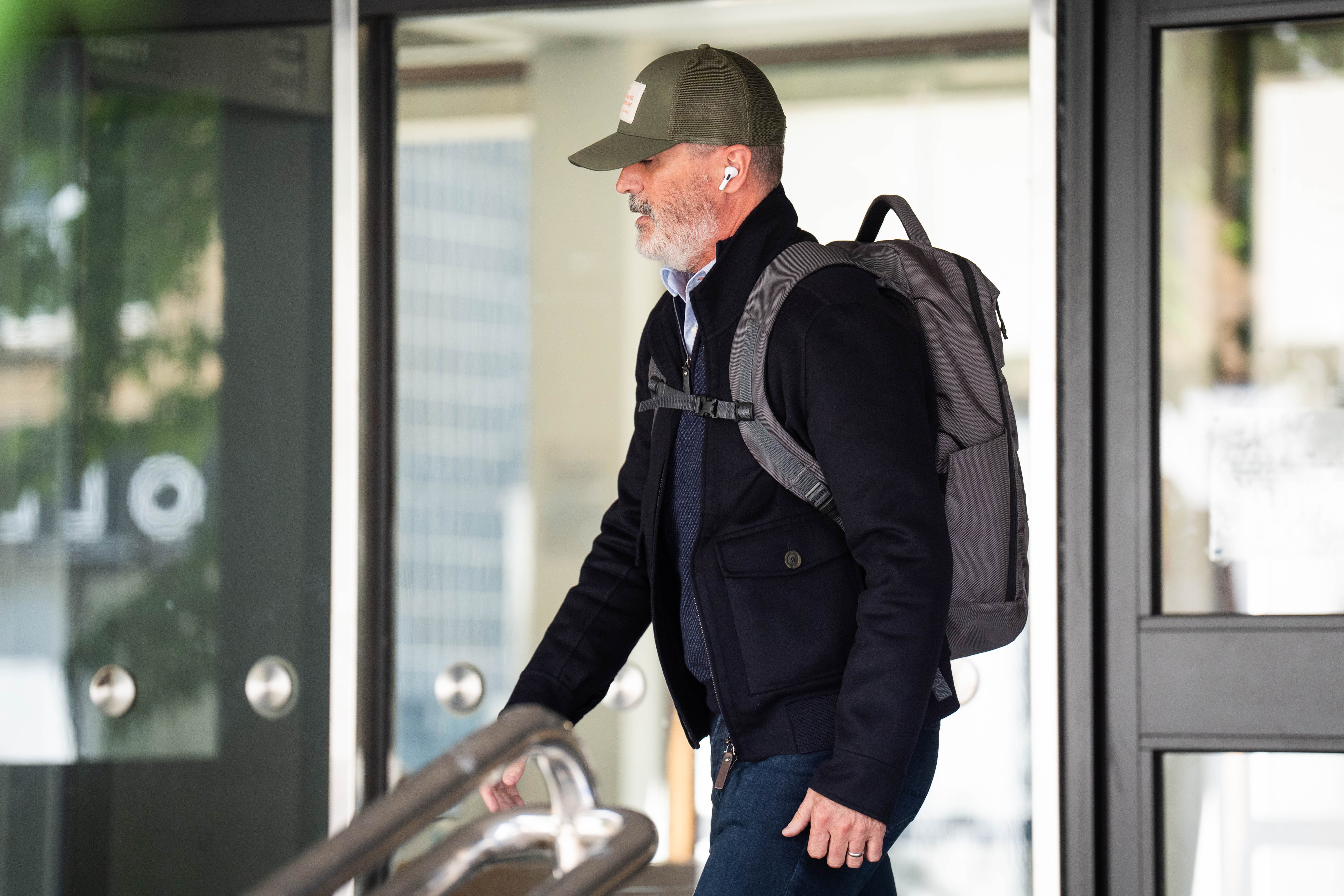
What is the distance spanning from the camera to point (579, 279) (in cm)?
278

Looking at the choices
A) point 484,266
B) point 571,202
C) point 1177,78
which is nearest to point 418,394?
point 484,266

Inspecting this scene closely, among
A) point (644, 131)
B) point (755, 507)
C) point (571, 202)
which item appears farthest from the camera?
point (571, 202)

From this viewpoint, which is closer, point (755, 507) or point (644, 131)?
point (755, 507)

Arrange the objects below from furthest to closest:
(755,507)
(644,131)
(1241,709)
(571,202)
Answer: (571,202) < (1241,709) < (644,131) < (755,507)

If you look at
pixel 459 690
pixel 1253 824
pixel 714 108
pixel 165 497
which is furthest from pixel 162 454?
pixel 1253 824

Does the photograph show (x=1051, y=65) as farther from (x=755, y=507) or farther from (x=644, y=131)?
(x=755, y=507)

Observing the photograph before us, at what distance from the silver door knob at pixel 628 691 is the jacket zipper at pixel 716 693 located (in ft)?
3.31

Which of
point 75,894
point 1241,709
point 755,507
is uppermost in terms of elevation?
point 755,507

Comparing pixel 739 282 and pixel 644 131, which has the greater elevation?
pixel 644 131

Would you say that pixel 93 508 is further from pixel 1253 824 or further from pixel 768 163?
pixel 1253 824

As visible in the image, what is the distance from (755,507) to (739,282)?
0.91 feet

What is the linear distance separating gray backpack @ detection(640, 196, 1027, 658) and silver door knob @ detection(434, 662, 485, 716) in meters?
1.22

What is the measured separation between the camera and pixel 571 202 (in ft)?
9.13

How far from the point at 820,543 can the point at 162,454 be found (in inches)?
67.5
